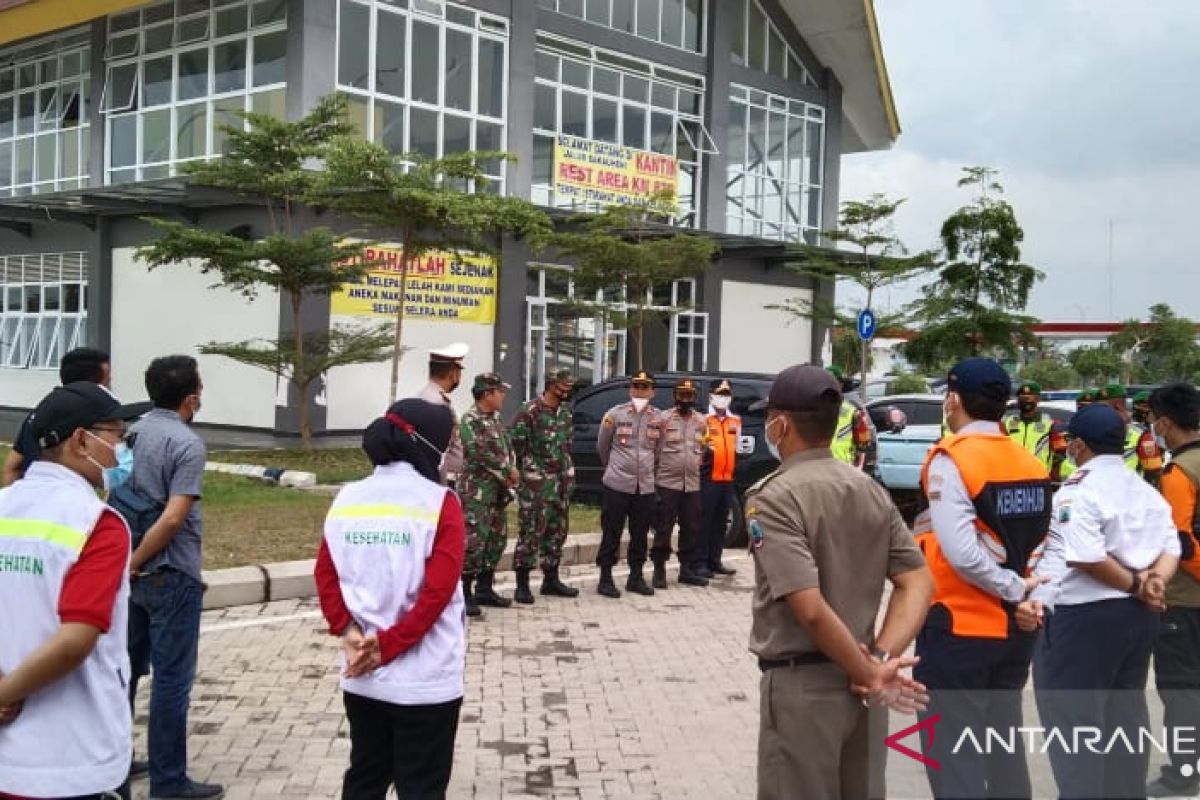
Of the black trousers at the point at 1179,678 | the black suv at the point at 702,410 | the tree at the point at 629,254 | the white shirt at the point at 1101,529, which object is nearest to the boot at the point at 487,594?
the black suv at the point at 702,410

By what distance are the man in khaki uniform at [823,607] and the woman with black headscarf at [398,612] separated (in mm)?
1037

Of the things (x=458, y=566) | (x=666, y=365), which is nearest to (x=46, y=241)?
(x=666, y=365)

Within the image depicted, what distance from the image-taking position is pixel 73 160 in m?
24.7

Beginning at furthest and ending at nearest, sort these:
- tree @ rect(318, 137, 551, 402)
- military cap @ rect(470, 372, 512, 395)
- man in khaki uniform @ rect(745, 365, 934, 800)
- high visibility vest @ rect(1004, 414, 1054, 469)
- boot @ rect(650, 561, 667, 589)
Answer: tree @ rect(318, 137, 551, 402) < high visibility vest @ rect(1004, 414, 1054, 469) < boot @ rect(650, 561, 667, 589) < military cap @ rect(470, 372, 512, 395) < man in khaki uniform @ rect(745, 365, 934, 800)

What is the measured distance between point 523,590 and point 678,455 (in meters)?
1.80

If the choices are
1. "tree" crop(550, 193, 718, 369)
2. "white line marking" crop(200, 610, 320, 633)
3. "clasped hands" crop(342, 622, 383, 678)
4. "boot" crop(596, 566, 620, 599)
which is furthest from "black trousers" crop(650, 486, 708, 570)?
"tree" crop(550, 193, 718, 369)

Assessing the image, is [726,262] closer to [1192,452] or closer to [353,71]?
[353,71]

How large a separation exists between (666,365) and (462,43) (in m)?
8.74

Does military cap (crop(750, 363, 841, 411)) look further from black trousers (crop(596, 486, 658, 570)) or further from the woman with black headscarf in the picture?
black trousers (crop(596, 486, 658, 570))

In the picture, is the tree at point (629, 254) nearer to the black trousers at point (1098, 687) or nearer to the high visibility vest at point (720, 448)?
the high visibility vest at point (720, 448)

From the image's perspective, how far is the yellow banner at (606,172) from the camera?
24.7 meters

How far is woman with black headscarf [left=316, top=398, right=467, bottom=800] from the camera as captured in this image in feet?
12.0

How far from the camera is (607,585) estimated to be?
9.76 metres

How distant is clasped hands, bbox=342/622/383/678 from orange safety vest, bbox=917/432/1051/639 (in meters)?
1.84
